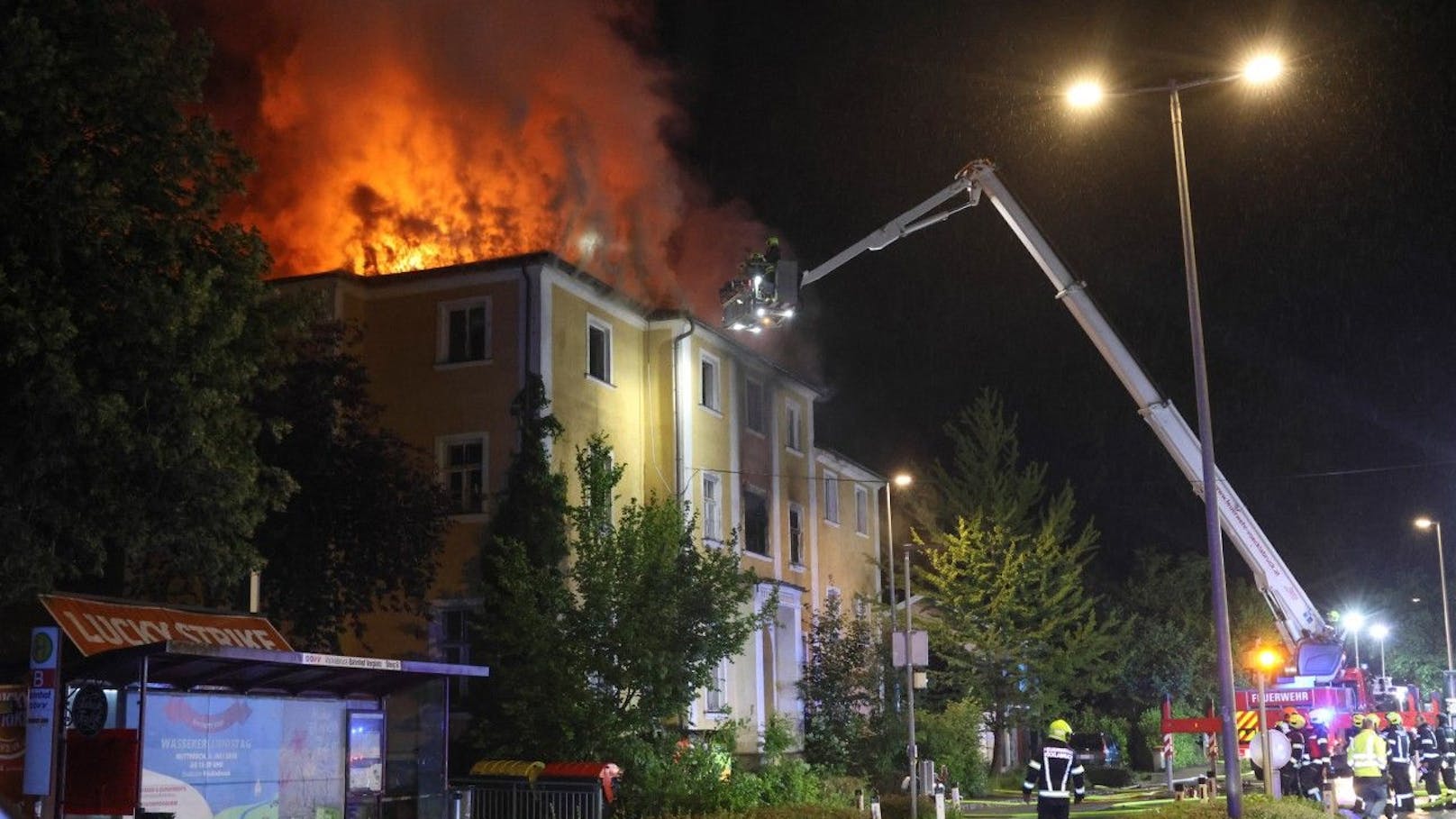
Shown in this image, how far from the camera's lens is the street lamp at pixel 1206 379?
18.1 meters

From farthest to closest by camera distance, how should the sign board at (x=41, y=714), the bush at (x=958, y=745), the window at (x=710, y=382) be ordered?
the bush at (x=958, y=745) → the window at (x=710, y=382) → the sign board at (x=41, y=714)

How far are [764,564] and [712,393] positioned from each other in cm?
442

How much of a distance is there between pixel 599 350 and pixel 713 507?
15.2 ft

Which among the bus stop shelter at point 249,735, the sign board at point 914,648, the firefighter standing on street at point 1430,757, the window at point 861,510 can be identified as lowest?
the firefighter standing on street at point 1430,757

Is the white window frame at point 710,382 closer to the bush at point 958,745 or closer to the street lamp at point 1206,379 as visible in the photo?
the bush at point 958,745

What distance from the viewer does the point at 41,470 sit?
48.8ft

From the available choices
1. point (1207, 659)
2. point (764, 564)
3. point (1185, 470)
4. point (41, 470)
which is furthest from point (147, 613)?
point (1207, 659)

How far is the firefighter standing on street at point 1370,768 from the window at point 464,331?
1589 centimetres

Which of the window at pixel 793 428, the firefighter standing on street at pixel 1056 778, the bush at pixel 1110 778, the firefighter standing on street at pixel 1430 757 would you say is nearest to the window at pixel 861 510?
the window at pixel 793 428

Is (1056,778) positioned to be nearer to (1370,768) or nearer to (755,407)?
(1370,768)

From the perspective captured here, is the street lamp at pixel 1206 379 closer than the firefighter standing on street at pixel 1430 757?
Yes

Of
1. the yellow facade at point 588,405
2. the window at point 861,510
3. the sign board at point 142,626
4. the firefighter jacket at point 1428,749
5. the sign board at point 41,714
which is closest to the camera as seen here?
the sign board at point 41,714

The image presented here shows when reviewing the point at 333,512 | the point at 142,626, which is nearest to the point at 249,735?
the point at 142,626

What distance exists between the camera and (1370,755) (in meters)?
20.9
